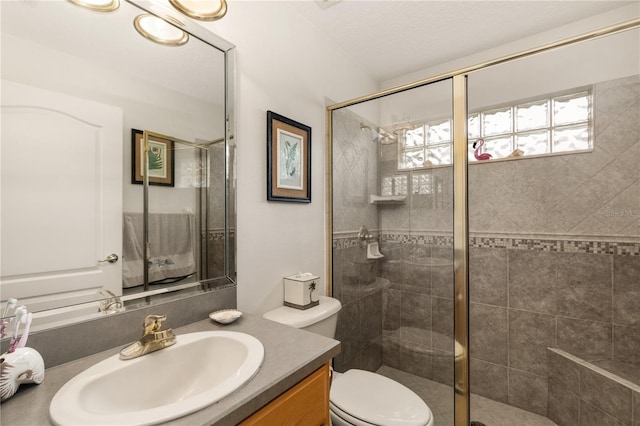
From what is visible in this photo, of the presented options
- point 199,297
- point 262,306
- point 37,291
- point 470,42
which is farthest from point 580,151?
point 37,291

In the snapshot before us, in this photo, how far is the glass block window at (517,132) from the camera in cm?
161

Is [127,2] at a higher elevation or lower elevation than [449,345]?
higher

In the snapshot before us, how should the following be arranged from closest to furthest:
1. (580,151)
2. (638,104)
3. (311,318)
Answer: (311,318) < (638,104) < (580,151)

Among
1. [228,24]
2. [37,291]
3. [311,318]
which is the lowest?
[311,318]

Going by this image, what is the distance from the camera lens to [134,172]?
96 centimetres

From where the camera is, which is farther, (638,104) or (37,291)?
(638,104)

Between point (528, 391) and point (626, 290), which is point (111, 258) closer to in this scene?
point (528, 391)

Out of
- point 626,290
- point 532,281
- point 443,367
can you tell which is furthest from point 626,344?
point 443,367

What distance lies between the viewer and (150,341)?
83 centimetres

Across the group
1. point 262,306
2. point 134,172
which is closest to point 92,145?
point 134,172

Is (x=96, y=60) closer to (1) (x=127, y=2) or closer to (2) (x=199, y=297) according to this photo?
(1) (x=127, y=2)

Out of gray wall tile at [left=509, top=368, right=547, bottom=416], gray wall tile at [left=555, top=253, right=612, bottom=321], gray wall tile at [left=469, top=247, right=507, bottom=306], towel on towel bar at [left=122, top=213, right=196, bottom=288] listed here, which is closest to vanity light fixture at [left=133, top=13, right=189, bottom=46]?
towel on towel bar at [left=122, top=213, right=196, bottom=288]

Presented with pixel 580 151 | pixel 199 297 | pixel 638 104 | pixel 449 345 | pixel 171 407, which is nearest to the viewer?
pixel 171 407

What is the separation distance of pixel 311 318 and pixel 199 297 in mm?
533
